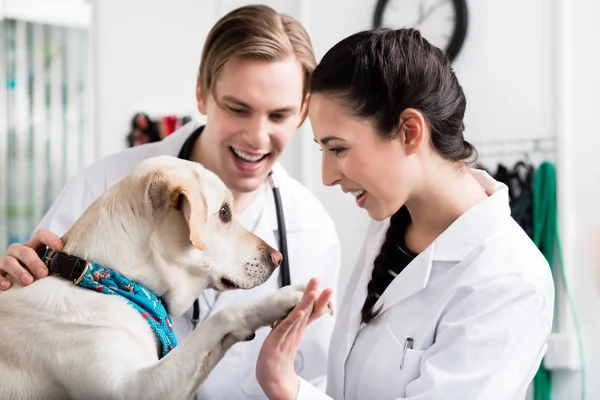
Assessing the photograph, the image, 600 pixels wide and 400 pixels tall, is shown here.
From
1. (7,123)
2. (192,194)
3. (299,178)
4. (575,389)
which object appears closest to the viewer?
(192,194)

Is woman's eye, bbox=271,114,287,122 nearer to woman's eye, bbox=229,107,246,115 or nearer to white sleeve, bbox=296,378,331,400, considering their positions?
woman's eye, bbox=229,107,246,115

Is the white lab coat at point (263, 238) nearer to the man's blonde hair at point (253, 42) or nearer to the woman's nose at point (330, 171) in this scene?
the man's blonde hair at point (253, 42)

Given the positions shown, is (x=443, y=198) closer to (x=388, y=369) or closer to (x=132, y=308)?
(x=388, y=369)

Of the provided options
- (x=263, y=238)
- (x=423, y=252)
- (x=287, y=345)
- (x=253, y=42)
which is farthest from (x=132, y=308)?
(x=253, y=42)

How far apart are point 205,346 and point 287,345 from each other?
0.16 meters

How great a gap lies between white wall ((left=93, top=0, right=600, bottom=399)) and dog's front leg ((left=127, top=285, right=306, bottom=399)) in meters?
1.87

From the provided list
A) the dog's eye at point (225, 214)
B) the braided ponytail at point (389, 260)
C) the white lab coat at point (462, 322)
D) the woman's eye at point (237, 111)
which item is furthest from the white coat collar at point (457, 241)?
the woman's eye at point (237, 111)

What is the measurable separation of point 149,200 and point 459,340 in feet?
2.05

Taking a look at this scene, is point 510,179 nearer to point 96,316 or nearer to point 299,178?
point 299,178

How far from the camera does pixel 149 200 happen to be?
1.32 metres

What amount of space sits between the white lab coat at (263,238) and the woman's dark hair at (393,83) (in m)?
0.62

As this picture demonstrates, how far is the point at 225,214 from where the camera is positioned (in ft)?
4.84

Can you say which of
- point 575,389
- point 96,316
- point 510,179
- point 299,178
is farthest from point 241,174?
point 299,178

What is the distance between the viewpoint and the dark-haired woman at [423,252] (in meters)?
1.27
